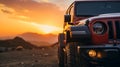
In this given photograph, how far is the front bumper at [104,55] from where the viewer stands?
8.74 m

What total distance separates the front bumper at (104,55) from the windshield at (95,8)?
2958 mm

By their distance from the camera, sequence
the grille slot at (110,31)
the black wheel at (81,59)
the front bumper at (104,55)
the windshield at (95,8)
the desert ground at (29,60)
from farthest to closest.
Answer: the desert ground at (29,60)
the windshield at (95,8)
the grille slot at (110,31)
the black wheel at (81,59)
the front bumper at (104,55)

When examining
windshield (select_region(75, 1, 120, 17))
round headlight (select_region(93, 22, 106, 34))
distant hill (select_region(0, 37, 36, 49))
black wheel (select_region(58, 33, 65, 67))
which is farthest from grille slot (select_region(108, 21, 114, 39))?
distant hill (select_region(0, 37, 36, 49))

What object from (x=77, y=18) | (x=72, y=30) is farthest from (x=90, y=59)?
(x=77, y=18)

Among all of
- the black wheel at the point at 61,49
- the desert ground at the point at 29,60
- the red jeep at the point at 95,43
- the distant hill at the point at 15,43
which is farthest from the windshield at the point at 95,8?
the distant hill at the point at 15,43

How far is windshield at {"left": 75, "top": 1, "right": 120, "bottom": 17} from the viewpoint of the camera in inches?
463

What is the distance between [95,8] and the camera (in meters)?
11.9

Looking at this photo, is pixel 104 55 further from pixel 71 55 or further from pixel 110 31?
pixel 71 55

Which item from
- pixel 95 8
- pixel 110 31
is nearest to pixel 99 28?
pixel 110 31

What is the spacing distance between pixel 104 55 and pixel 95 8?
333cm

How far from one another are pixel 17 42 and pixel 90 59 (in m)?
24.6

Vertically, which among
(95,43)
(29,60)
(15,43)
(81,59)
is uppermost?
(95,43)

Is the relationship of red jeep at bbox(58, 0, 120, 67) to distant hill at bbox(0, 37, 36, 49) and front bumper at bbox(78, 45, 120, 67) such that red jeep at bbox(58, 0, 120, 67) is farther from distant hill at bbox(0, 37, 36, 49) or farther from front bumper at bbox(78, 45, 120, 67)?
distant hill at bbox(0, 37, 36, 49)

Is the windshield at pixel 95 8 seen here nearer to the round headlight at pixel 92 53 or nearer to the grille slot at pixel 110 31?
the grille slot at pixel 110 31
